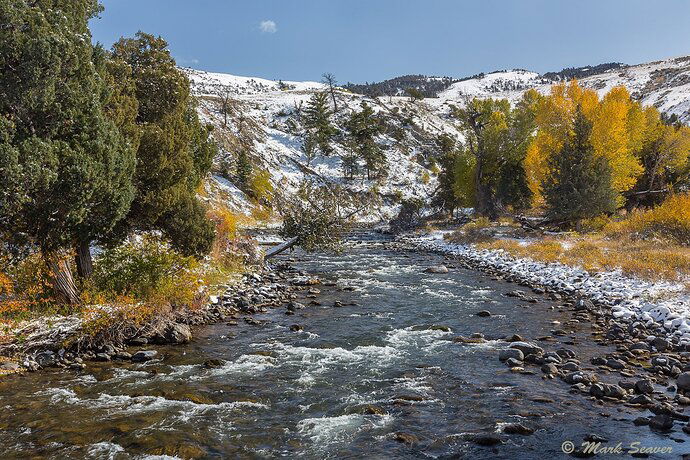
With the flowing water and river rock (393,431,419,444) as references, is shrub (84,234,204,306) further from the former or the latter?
river rock (393,431,419,444)

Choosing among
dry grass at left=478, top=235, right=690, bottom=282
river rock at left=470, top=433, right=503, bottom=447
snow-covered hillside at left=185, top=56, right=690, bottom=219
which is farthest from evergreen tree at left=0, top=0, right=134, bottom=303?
snow-covered hillside at left=185, top=56, right=690, bottom=219

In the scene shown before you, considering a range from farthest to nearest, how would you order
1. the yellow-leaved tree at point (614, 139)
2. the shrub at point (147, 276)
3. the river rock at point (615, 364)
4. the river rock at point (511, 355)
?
1. the yellow-leaved tree at point (614, 139)
2. the shrub at point (147, 276)
3. the river rock at point (511, 355)
4. the river rock at point (615, 364)

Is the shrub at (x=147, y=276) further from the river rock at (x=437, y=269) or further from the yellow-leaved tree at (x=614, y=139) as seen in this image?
the yellow-leaved tree at (x=614, y=139)

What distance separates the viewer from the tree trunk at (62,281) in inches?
520

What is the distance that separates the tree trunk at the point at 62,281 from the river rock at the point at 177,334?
9.94 feet

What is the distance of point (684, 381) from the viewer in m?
9.80

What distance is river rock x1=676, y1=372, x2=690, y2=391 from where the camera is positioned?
31.9 ft

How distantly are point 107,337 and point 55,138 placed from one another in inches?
243

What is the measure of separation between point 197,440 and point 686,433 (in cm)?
940

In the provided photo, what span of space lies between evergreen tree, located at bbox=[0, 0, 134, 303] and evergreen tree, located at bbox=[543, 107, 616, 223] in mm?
32967

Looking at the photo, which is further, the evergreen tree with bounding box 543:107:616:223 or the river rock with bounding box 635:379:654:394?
the evergreen tree with bounding box 543:107:616:223

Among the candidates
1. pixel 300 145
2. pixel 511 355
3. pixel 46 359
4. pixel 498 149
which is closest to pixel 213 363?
pixel 46 359

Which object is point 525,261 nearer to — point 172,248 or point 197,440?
point 172,248

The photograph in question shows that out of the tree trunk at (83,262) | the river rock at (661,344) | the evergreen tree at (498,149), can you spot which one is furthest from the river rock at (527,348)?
the evergreen tree at (498,149)
